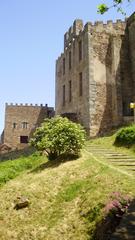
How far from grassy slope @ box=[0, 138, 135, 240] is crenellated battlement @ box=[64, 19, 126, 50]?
19205 millimetres

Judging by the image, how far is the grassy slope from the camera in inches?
373

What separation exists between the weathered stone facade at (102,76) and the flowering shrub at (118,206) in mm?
18480

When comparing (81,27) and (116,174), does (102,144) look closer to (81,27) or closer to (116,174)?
(116,174)

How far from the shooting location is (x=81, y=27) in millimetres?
34656

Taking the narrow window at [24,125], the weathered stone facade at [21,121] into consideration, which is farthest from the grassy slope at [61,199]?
the narrow window at [24,125]

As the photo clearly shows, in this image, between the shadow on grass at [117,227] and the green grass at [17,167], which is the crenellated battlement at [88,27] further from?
the shadow on grass at [117,227]

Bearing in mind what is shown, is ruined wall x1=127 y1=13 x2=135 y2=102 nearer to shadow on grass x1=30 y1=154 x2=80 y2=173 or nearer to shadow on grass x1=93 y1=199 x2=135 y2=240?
shadow on grass x1=30 y1=154 x2=80 y2=173

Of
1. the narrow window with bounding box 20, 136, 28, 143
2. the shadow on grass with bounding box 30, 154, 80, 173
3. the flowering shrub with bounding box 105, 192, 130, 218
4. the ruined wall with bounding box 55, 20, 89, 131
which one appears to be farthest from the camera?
the narrow window with bounding box 20, 136, 28, 143

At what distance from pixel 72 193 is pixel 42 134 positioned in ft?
22.2

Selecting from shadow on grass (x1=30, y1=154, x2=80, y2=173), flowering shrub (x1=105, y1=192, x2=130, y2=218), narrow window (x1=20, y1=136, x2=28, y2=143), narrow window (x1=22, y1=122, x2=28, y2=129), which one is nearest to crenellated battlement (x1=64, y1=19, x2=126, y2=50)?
narrow window (x1=22, y1=122, x2=28, y2=129)

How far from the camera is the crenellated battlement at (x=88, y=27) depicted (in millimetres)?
30716

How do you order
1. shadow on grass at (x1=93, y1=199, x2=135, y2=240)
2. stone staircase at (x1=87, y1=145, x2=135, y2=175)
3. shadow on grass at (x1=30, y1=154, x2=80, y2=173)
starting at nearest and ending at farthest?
shadow on grass at (x1=93, y1=199, x2=135, y2=240) < stone staircase at (x1=87, y1=145, x2=135, y2=175) < shadow on grass at (x1=30, y1=154, x2=80, y2=173)

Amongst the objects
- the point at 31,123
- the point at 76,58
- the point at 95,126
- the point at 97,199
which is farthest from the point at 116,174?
the point at 31,123

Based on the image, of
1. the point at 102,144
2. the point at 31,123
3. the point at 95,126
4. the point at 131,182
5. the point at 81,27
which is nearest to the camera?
the point at 131,182
